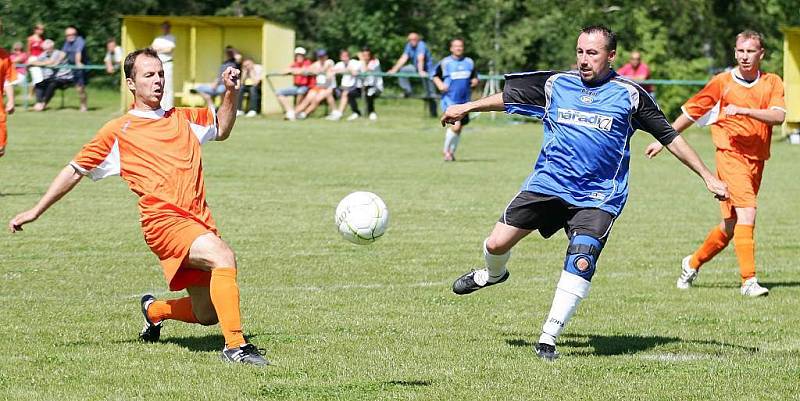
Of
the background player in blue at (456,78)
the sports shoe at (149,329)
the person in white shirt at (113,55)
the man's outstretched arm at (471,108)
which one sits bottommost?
the person in white shirt at (113,55)

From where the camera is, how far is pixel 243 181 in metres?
17.7

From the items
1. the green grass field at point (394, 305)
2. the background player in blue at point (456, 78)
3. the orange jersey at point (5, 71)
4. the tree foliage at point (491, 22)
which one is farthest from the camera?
the tree foliage at point (491, 22)

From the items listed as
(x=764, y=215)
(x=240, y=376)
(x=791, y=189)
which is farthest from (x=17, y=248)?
(x=791, y=189)

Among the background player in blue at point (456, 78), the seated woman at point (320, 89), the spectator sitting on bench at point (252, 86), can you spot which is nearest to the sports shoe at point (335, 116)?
the seated woman at point (320, 89)

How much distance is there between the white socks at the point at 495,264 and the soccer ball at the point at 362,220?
596 mm

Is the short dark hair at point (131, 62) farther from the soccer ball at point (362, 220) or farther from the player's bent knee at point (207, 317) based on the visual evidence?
the soccer ball at point (362, 220)

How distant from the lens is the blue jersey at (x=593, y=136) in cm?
685

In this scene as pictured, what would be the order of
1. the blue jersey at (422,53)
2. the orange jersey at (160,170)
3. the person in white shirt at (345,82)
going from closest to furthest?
the orange jersey at (160,170) → the blue jersey at (422,53) → the person in white shirt at (345,82)

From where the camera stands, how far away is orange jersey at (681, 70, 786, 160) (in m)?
9.82

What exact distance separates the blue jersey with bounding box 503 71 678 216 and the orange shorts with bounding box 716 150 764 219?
298cm

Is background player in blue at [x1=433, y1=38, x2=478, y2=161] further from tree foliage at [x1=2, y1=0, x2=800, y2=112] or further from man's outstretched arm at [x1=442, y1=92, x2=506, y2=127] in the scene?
tree foliage at [x1=2, y1=0, x2=800, y2=112]

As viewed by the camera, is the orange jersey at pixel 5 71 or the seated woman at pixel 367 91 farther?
the seated woman at pixel 367 91

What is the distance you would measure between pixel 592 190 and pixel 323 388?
1.92 m

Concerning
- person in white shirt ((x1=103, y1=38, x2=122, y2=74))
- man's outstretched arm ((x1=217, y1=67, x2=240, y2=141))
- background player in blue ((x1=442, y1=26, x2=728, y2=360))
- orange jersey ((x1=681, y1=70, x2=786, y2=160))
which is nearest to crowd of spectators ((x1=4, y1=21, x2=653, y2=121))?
person in white shirt ((x1=103, y1=38, x2=122, y2=74))
